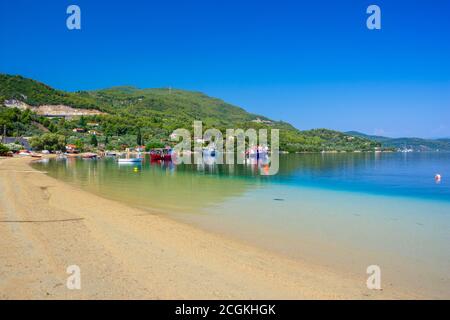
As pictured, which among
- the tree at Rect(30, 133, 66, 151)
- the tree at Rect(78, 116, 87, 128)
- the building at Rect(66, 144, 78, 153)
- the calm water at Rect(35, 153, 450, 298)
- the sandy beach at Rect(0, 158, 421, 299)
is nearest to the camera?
the sandy beach at Rect(0, 158, 421, 299)

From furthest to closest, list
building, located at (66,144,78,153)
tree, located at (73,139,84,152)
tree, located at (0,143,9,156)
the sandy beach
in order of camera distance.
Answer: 1. tree, located at (73,139,84,152)
2. building, located at (66,144,78,153)
3. tree, located at (0,143,9,156)
4. the sandy beach

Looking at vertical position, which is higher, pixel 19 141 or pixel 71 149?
pixel 19 141

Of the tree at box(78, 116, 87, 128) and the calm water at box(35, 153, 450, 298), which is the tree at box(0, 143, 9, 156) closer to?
the calm water at box(35, 153, 450, 298)

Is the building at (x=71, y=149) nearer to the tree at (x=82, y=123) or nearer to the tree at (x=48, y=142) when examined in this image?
the tree at (x=48, y=142)

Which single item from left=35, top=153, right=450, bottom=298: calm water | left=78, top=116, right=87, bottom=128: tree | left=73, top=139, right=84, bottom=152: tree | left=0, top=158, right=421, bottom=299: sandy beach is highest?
left=78, top=116, right=87, bottom=128: tree

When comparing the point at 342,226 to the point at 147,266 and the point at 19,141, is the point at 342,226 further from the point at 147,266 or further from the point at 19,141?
the point at 19,141

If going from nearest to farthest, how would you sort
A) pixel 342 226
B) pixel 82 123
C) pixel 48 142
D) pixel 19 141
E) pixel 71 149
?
pixel 342 226, pixel 19 141, pixel 48 142, pixel 71 149, pixel 82 123

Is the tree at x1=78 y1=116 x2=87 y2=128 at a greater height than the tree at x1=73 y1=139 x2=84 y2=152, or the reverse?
the tree at x1=78 y1=116 x2=87 y2=128

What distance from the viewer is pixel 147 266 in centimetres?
751

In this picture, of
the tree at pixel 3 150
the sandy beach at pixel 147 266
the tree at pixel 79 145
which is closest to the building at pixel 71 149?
the tree at pixel 79 145

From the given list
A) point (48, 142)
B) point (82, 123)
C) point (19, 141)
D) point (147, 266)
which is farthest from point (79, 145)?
point (147, 266)

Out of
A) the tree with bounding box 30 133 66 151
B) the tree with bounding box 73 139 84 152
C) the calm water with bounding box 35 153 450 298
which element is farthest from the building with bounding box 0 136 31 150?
the calm water with bounding box 35 153 450 298

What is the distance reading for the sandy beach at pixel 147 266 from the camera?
6180 mm

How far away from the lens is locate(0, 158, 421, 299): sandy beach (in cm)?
618
